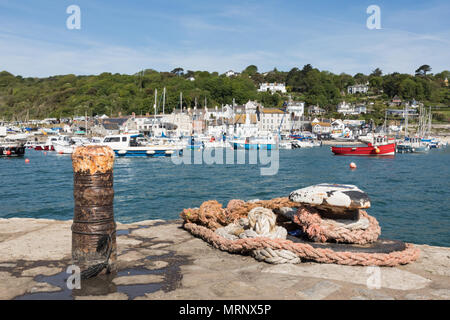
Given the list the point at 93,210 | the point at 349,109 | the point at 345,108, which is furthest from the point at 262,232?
the point at 345,108

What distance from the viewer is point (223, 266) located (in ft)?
18.9

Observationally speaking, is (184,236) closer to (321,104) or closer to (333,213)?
(333,213)

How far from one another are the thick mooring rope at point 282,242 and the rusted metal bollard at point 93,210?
209 centimetres

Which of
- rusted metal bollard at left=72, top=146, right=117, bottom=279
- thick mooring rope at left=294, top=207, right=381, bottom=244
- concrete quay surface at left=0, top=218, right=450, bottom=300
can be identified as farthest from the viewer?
thick mooring rope at left=294, top=207, right=381, bottom=244

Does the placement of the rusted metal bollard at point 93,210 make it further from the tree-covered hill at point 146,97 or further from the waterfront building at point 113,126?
the tree-covered hill at point 146,97

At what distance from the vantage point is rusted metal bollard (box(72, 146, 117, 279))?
5109 mm

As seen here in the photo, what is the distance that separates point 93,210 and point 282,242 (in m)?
2.72

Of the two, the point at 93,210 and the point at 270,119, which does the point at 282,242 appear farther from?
the point at 270,119

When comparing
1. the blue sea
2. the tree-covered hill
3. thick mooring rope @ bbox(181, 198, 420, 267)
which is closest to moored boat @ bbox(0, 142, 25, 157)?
the blue sea

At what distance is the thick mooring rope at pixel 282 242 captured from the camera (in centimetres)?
562

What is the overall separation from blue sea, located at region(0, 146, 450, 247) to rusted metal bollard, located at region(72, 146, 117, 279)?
37.3ft

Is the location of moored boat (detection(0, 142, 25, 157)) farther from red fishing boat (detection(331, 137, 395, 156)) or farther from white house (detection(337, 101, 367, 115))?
white house (detection(337, 101, 367, 115))
